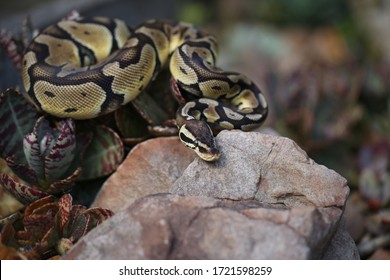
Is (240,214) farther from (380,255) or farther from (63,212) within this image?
(380,255)

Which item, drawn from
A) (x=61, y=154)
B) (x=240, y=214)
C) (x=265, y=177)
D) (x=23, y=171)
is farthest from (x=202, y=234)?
(x=23, y=171)

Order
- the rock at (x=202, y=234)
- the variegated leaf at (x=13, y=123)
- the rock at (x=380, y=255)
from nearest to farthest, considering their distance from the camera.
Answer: the rock at (x=202, y=234), the variegated leaf at (x=13, y=123), the rock at (x=380, y=255)

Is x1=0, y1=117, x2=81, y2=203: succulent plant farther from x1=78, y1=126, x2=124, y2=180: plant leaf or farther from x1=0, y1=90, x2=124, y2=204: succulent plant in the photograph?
x1=78, y1=126, x2=124, y2=180: plant leaf

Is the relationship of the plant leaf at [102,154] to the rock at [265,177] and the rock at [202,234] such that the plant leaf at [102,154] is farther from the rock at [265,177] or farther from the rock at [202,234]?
the rock at [202,234]

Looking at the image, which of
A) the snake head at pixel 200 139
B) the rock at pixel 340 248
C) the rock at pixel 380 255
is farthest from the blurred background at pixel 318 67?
the snake head at pixel 200 139

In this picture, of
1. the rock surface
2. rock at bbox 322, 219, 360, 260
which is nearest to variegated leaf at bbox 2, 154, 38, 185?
the rock surface

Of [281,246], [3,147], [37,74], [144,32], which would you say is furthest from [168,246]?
[144,32]
